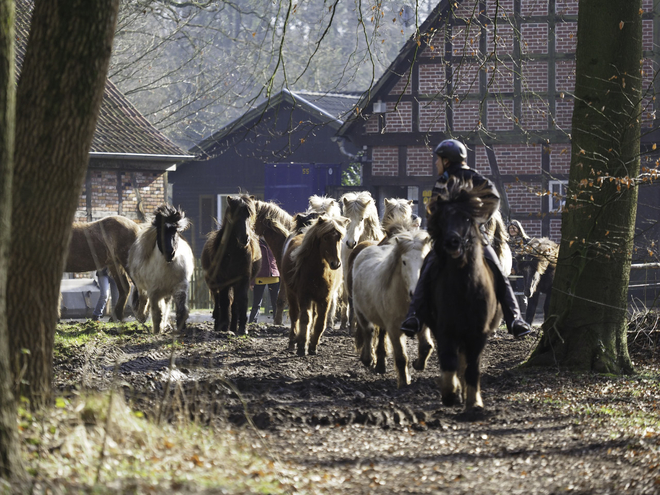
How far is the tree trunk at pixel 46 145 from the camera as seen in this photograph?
5266 mm

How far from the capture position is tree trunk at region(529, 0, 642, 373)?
9539 mm

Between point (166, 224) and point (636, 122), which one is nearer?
point (636, 122)

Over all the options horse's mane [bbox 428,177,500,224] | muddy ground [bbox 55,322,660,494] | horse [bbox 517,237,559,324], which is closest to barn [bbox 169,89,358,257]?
horse [bbox 517,237,559,324]

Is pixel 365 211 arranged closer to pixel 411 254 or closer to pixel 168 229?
pixel 168 229

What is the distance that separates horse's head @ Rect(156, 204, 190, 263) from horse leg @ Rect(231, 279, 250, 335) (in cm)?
118

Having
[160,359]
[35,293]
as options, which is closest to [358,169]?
[160,359]

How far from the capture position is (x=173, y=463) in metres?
4.70

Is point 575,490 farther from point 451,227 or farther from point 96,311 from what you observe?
point 96,311

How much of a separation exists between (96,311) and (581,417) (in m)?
12.9

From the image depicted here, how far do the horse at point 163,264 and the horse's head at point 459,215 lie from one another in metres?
6.21

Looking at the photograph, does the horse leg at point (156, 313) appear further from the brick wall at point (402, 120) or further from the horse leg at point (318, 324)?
the brick wall at point (402, 120)

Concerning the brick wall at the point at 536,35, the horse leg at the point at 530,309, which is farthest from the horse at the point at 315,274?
the brick wall at the point at 536,35

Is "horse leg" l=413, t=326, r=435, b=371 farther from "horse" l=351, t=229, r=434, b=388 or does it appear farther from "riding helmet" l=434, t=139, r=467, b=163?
"riding helmet" l=434, t=139, r=467, b=163

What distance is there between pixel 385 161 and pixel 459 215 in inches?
754
